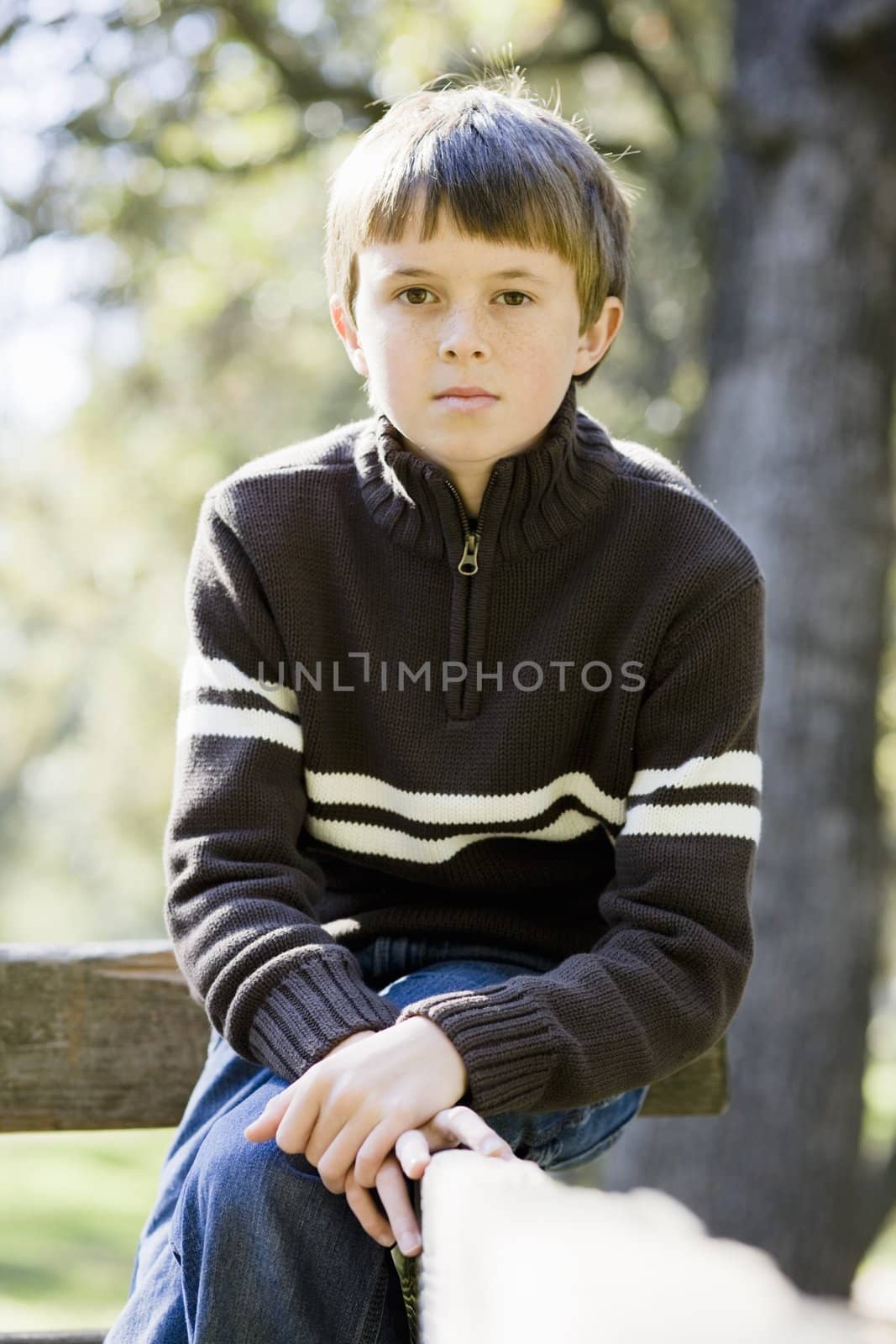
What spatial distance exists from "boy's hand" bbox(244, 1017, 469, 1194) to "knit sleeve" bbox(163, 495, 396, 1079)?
68 mm

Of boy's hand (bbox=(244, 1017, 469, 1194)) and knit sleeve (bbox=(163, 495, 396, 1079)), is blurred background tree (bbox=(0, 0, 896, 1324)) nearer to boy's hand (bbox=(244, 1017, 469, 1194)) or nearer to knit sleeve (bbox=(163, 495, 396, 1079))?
knit sleeve (bbox=(163, 495, 396, 1079))

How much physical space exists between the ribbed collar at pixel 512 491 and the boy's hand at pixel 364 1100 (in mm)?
660

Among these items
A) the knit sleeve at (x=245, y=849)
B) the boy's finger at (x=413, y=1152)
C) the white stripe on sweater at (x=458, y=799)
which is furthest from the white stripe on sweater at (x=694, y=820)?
the boy's finger at (x=413, y=1152)

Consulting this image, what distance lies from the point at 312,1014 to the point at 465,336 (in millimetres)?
782

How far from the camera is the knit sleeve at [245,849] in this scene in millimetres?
1584

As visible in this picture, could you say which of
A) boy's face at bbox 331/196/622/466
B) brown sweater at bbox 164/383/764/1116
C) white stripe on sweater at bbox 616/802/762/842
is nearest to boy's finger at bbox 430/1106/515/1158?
brown sweater at bbox 164/383/764/1116

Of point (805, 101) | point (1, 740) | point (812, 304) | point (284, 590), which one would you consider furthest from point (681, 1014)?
point (1, 740)

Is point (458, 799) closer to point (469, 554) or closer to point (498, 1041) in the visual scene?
point (469, 554)

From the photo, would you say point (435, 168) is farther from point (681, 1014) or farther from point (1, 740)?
point (1, 740)

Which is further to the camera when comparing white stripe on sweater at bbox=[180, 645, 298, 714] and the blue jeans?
white stripe on sweater at bbox=[180, 645, 298, 714]

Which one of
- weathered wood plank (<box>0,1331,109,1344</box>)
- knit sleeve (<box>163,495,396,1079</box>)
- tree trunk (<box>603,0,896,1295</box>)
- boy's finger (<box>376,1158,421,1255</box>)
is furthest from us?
tree trunk (<box>603,0,896,1295</box>)

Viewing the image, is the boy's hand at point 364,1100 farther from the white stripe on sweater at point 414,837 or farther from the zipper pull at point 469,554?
the zipper pull at point 469,554

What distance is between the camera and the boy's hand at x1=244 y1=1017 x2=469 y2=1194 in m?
1.42

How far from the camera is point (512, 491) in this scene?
1858 millimetres
